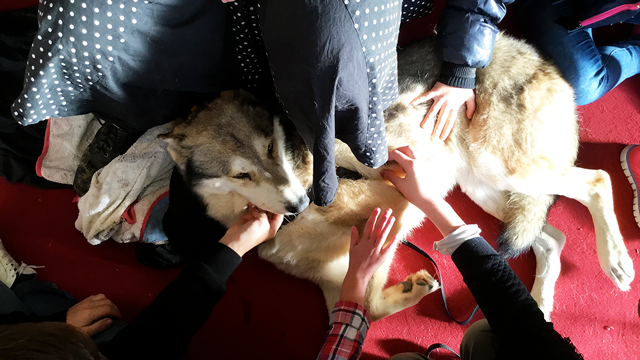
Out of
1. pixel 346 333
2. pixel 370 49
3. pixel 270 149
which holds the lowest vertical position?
pixel 346 333

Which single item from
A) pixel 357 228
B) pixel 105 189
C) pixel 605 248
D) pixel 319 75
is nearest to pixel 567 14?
pixel 605 248

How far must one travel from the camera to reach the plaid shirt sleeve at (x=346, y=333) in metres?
1.53

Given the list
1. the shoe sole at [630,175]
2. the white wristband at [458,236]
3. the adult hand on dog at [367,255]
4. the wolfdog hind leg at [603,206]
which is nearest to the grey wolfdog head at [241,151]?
the adult hand on dog at [367,255]

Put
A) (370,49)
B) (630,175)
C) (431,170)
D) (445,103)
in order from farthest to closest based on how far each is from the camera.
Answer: (630,175)
(431,170)
(445,103)
(370,49)

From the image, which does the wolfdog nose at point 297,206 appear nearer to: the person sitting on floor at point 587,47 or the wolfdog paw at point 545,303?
the wolfdog paw at point 545,303

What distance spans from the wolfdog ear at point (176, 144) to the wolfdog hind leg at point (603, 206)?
1.76m

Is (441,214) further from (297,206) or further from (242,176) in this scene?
(242,176)

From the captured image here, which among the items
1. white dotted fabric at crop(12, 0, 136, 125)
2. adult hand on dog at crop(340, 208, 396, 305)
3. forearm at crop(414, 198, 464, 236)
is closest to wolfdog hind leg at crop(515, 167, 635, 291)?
forearm at crop(414, 198, 464, 236)

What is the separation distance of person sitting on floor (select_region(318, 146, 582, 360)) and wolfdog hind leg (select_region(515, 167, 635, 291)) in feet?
2.04

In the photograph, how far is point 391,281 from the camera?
6.82 feet

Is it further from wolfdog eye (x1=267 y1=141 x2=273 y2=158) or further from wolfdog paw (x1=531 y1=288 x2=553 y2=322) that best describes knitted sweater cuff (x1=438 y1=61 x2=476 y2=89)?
wolfdog paw (x1=531 y1=288 x2=553 y2=322)

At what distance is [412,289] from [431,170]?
2.16 ft

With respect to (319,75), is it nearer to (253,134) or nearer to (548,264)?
(253,134)

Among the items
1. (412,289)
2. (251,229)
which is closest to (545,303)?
(412,289)
